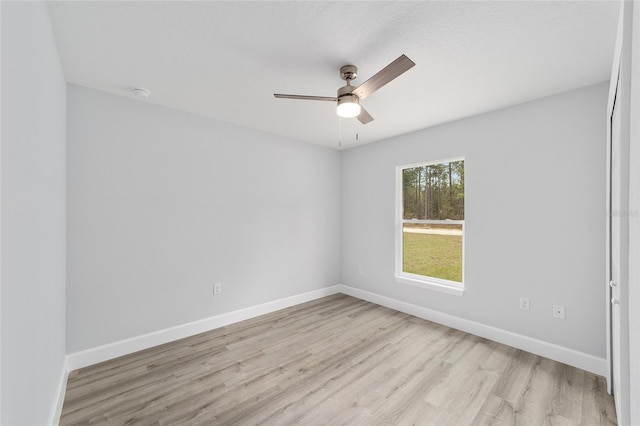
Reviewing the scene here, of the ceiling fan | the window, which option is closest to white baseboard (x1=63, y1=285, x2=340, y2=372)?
the window

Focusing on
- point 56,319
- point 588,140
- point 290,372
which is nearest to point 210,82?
point 56,319

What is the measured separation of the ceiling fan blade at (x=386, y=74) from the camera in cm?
165

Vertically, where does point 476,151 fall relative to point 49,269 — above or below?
above

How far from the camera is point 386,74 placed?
1799 mm

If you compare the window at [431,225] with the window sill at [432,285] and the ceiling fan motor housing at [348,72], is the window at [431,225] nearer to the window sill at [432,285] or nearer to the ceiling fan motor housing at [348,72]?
the window sill at [432,285]

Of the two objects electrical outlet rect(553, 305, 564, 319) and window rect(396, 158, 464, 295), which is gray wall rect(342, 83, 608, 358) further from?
window rect(396, 158, 464, 295)

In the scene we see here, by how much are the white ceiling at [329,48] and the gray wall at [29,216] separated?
0.40 m

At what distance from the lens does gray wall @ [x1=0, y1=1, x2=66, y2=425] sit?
3.30ft

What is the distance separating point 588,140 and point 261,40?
2.92 meters

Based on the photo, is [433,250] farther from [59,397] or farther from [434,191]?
[59,397]

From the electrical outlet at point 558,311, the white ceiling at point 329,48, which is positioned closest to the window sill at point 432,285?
the electrical outlet at point 558,311

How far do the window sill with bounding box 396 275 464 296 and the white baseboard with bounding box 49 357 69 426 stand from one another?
3607 mm

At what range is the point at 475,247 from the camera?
319cm

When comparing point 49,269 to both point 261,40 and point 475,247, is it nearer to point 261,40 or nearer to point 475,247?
point 261,40
